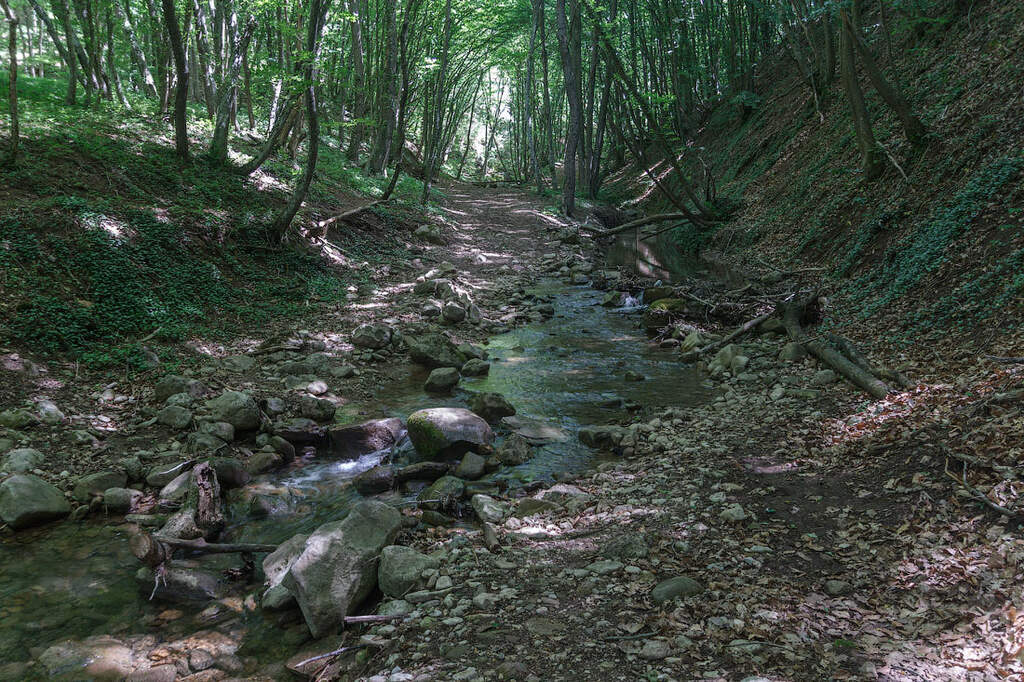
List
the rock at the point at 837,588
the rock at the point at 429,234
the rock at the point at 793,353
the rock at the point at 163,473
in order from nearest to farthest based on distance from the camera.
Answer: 1. the rock at the point at 837,588
2. the rock at the point at 163,473
3. the rock at the point at 793,353
4. the rock at the point at 429,234

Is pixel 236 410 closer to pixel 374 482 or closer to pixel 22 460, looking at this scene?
pixel 22 460

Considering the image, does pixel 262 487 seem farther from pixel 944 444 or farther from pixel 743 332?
pixel 743 332

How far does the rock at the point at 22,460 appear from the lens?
4.84 metres

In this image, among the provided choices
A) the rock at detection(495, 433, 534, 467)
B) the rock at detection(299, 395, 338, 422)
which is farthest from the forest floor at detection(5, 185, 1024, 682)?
the rock at detection(299, 395, 338, 422)

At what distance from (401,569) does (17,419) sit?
4.28 metres

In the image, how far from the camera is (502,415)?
22.4 feet

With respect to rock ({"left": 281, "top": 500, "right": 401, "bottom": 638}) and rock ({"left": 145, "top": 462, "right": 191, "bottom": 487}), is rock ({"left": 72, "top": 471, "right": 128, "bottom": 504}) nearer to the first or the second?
rock ({"left": 145, "top": 462, "right": 191, "bottom": 487})

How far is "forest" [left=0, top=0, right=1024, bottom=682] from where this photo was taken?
10.3 feet

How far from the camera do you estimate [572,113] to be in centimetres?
2092

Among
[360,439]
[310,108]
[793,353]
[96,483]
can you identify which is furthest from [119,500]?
[793,353]

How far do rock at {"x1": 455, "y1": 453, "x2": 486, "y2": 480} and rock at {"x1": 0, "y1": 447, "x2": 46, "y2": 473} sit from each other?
367 cm

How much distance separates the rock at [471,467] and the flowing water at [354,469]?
0.27 meters

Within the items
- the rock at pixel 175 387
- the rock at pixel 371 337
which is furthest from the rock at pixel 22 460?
the rock at pixel 371 337

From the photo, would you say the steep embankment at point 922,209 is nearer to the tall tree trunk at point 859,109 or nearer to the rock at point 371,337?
the tall tree trunk at point 859,109
